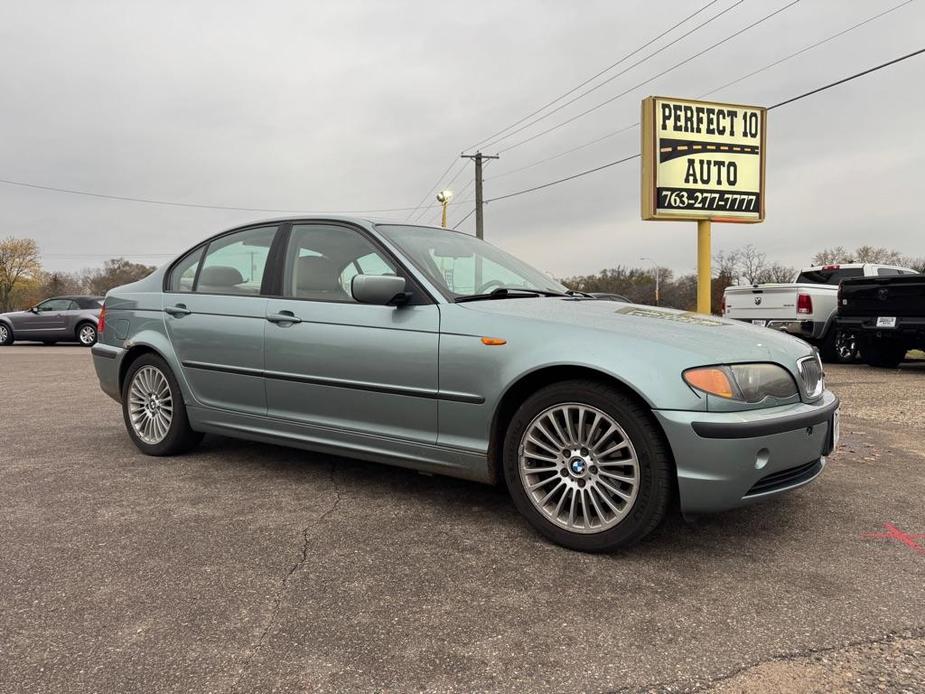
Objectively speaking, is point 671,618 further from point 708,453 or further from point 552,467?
point 552,467

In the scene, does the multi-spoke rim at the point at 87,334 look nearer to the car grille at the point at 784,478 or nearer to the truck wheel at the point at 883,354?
the truck wheel at the point at 883,354

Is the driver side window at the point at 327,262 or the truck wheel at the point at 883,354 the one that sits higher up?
the driver side window at the point at 327,262

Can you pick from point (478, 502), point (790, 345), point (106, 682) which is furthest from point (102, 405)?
point (790, 345)

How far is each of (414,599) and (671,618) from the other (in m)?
0.91

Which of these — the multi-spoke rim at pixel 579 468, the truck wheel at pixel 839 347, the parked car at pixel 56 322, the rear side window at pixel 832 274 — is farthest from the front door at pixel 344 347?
the parked car at pixel 56 322

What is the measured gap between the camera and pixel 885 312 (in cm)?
922

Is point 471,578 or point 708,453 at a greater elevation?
point 708,453

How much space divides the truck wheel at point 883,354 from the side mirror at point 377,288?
9546 millimetres

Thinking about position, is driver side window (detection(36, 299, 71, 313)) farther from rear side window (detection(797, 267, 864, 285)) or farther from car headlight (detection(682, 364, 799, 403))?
car headlight (detection(682, 364, 799, 403))

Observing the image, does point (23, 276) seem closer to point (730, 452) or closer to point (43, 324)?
point (43, 324)

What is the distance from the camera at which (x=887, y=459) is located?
4.49 m

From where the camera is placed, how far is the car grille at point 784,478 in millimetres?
2705

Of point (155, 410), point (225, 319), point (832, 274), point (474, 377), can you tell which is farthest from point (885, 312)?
point (155, 410)

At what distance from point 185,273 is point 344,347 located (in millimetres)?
1684
